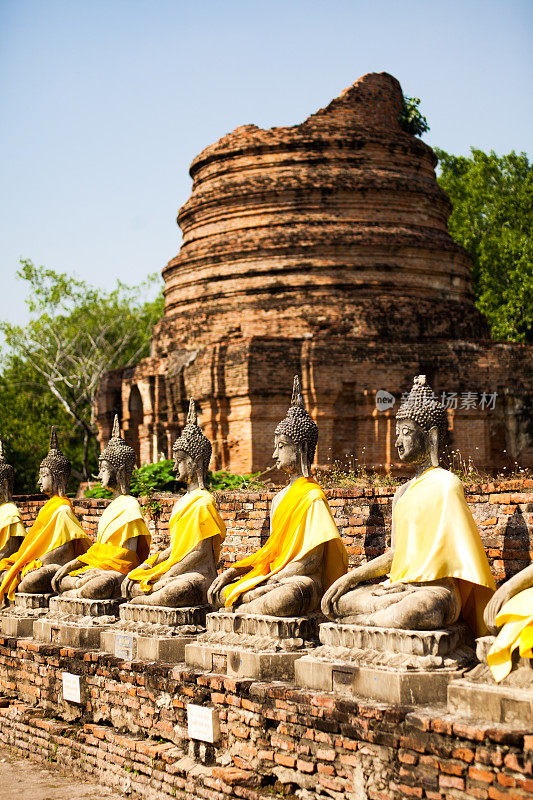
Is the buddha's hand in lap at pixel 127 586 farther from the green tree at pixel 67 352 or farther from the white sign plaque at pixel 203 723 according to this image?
the green tree at pixel 67 352

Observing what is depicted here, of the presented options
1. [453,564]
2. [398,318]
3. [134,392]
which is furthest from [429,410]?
[134,392]

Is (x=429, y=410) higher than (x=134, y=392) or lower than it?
lower

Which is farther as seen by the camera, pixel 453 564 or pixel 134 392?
pixel 134 392

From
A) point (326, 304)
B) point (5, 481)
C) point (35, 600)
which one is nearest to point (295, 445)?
point (35, 600)

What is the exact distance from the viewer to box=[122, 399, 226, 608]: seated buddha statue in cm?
684

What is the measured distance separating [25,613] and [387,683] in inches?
A: 193

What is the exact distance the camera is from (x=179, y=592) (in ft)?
22.3

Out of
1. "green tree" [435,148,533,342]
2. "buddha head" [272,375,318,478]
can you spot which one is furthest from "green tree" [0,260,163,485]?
"buddha head" [272,375,318,478]

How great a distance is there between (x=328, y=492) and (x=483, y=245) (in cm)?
2220

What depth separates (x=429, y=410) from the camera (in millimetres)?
5488

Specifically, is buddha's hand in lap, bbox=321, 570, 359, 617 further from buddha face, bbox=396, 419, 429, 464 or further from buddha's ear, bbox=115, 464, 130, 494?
buddha's ear, bbox=115, 464, 130, 494

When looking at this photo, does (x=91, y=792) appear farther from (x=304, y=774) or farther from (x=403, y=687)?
(x=403, y=687)

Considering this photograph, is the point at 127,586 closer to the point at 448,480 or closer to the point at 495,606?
the point at 448,480

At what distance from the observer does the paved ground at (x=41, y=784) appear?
6453 millimetres
